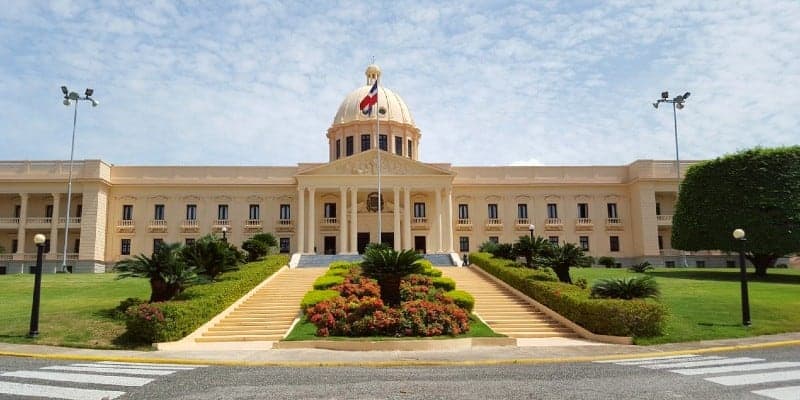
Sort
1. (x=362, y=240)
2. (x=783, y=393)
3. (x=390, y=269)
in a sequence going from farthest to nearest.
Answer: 1. (x=362, y=240)
2. (x=390, y=269)
3. (x=783, y=393)

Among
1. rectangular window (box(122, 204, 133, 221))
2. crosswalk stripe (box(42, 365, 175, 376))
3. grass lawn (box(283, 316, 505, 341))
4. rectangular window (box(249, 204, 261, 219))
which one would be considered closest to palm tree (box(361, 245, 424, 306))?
grass lawn (box(283, 316, 505, 341))

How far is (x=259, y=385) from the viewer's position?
33.7 ft

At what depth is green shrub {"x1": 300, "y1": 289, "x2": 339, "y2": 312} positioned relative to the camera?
2162cm

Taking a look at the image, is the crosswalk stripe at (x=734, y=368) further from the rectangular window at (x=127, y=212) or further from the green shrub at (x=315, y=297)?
the rectangular window at (x=127, y=212)

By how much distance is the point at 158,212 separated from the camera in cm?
5266

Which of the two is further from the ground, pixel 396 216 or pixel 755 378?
pixel 396 216

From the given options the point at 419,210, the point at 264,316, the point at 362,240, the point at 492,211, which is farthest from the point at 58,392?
the point at 492,211

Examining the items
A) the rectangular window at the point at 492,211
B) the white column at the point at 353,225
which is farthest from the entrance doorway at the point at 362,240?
the rectangular window at the point at 492,211

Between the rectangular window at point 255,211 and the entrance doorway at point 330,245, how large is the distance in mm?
6430

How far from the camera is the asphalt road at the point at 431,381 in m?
9.27

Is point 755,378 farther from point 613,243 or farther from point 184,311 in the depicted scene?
point 613,243

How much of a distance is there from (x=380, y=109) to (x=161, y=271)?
3979cm

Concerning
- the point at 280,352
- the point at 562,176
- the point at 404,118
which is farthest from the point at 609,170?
the point at 280,352

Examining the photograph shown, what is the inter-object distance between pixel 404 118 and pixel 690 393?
2040 inches
